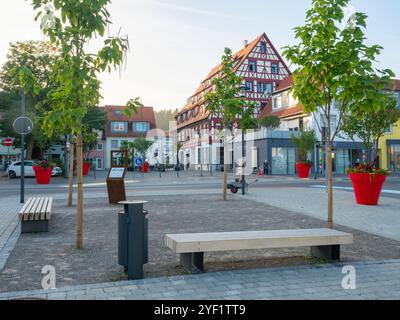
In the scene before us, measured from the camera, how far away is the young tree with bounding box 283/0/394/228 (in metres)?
6.64

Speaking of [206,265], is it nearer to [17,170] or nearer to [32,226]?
[32,226]

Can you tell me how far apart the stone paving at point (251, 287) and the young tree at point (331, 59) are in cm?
232

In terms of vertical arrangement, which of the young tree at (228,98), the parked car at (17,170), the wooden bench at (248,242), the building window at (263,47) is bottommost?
the wooden bench at (248,242)

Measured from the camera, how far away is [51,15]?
6.09 meters

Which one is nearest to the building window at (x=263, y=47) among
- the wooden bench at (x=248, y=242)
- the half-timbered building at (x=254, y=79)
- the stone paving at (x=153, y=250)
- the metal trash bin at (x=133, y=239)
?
the half-timbered building at (x=254, y=79)

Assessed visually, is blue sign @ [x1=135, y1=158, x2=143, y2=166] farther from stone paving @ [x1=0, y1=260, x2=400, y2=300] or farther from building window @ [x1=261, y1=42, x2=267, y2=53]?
stone paving @ [x1=0, y1=260, x2=400, y2=300]

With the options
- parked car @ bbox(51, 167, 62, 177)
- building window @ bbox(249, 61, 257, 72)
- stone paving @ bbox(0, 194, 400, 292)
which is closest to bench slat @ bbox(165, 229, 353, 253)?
stone paving @ bbox(0, 194, 400, 292)

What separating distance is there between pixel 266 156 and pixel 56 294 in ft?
119

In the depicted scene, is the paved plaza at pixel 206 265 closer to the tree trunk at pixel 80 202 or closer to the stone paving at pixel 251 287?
the stone paving at pixel 251 287

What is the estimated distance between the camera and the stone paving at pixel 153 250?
5277mm

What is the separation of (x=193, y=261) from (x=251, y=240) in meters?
0.84

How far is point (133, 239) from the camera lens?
4.96 metres

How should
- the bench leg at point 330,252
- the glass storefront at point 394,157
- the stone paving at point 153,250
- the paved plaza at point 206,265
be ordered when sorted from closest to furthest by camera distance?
the paved plaza at point 206,265
the stone paving at point 153,250
the bench leg at point 330,252
the glass storefront at point 394,157

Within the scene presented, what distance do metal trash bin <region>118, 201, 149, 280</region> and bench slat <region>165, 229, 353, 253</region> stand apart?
457 millimetres
